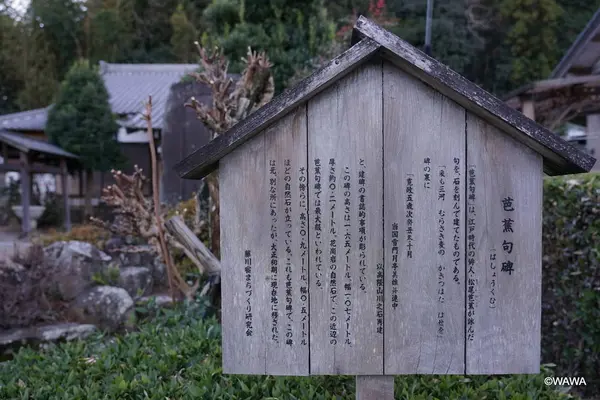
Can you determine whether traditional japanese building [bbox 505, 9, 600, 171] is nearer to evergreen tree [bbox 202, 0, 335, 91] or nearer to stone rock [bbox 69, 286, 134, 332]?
evergreen tree [bbox 202, 0, 335, 91]

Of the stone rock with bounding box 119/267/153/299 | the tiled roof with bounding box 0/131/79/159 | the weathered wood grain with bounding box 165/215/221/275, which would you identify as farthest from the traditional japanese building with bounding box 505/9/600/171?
the tiled roof with bounding box 0/131/79/159

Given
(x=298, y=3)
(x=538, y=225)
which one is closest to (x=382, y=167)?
(x=538, y=225)

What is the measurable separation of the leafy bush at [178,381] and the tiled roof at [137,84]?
40.6 feet

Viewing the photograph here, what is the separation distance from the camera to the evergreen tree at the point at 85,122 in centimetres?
1468

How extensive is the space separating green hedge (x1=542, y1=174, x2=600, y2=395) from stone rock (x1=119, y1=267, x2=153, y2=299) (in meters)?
5.01

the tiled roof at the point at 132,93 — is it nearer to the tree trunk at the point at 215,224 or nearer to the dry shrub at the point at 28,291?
the dry shrub at the point at 28,291

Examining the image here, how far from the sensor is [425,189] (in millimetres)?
2293

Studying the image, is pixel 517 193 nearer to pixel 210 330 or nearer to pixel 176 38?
pixel 210 330

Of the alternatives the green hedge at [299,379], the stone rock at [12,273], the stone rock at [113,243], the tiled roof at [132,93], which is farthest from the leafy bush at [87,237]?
the tiled roof at [132,93]

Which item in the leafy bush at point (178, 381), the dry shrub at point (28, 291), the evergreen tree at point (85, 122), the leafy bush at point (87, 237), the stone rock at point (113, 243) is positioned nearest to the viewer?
the leafy bush at point (178, 381)

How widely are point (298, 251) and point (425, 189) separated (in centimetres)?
60

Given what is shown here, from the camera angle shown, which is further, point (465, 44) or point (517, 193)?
point (465, 44)

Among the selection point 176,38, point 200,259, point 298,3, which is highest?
point 176,38

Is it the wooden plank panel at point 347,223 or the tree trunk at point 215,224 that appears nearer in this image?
the wooden plank panel at point 347,223
